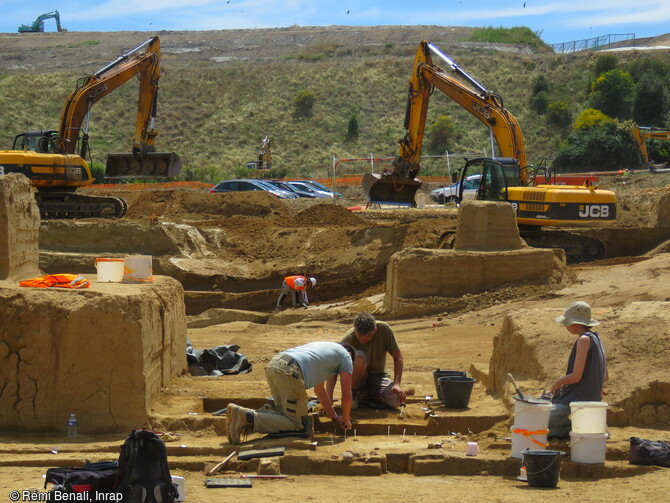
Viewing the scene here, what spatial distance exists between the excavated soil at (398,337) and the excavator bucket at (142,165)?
162 cm

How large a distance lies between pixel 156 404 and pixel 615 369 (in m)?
4.13

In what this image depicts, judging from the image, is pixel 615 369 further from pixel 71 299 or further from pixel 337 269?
pixel 337 269

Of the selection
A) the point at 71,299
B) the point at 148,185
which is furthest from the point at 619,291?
the point at 148,185

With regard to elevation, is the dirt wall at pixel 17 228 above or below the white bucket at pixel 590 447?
above

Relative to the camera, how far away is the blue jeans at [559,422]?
776 centimetres

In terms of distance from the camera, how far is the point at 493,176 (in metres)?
22.1

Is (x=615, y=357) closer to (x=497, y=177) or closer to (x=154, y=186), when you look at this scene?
(x=497, y=177)

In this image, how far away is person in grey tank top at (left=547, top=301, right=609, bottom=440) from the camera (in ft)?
25.3

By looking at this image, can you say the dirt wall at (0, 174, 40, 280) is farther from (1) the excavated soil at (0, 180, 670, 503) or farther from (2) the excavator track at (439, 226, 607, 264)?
(2) the excavator track at (439, 226, 607, 264)

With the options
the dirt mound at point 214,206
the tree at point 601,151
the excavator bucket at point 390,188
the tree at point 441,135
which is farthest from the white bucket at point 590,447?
the tree at point 441,135

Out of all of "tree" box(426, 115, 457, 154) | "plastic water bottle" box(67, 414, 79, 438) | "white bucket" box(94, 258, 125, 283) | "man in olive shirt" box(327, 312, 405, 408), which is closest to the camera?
"plastic water bottle" box(67, 414, 79, 438)

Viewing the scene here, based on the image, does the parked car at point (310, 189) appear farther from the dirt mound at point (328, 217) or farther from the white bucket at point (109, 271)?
the white bucket at point (109, 271)

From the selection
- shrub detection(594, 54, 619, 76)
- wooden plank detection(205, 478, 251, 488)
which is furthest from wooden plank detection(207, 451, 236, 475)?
shrub detection(594, 54, 619, 76)

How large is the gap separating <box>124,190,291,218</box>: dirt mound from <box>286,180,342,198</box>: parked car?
26.5 feet
